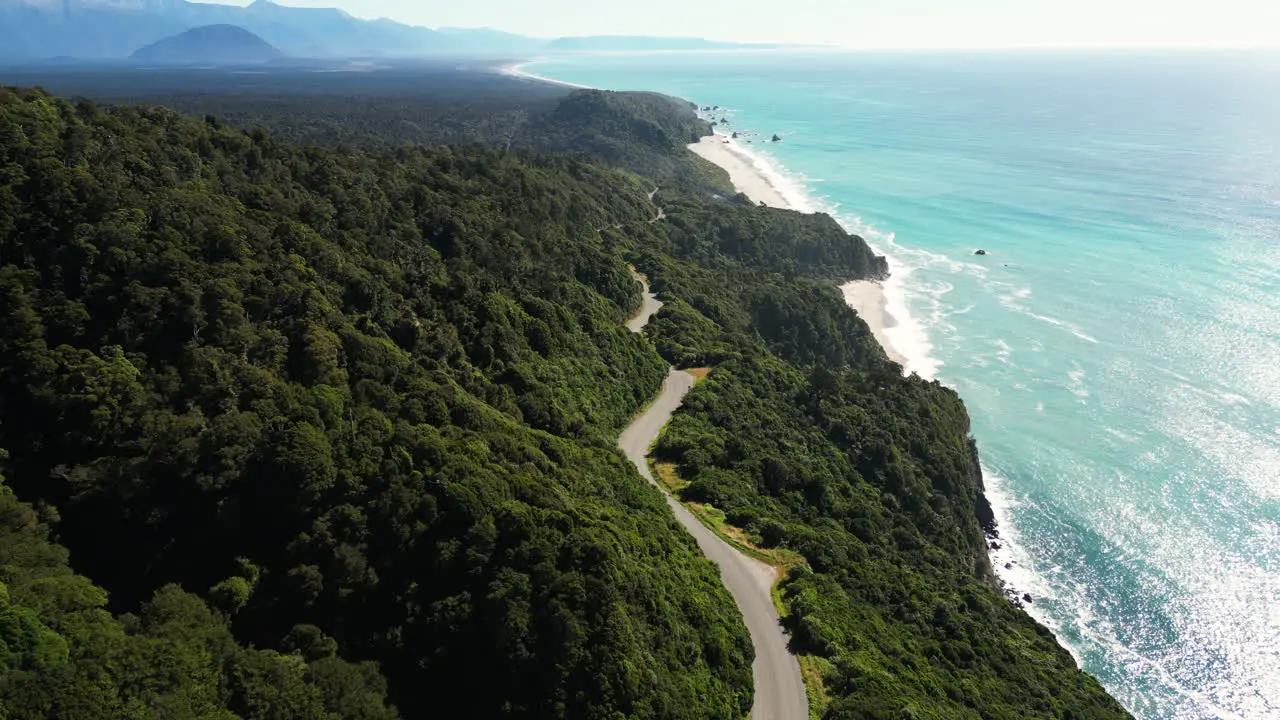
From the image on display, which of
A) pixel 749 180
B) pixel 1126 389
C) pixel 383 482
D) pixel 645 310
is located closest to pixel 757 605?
pixel 383 482

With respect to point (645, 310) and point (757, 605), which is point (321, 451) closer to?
point (757, 605)

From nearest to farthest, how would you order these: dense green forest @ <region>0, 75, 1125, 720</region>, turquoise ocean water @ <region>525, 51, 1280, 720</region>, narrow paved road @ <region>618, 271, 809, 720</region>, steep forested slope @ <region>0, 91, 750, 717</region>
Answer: dense green forest @ <region>0, 75, 1125, 720</region> → steep forested slope @ <region>0, 91, 750, 717</region> → narrow paved road @ <region>618, 271, 809, 720</region> → turquoise ocean water @ <region>525, 51, 1280, 720</region>

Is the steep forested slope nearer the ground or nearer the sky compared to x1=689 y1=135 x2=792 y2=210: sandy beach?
nearer the ground

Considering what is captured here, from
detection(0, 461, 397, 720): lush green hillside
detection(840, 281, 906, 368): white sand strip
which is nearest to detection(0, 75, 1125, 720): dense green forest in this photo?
detection(0, 461, 397, 720): lush green hillside

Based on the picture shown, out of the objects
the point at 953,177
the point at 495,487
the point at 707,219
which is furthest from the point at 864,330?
the point at 953,177

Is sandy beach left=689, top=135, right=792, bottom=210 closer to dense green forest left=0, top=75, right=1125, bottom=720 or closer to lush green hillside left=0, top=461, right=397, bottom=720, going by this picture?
dense green forest left=0, top=75, right=1125, bottom=720

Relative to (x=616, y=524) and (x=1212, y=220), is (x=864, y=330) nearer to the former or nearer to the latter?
(x=616, y=524)

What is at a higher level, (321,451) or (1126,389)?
(321,451)
